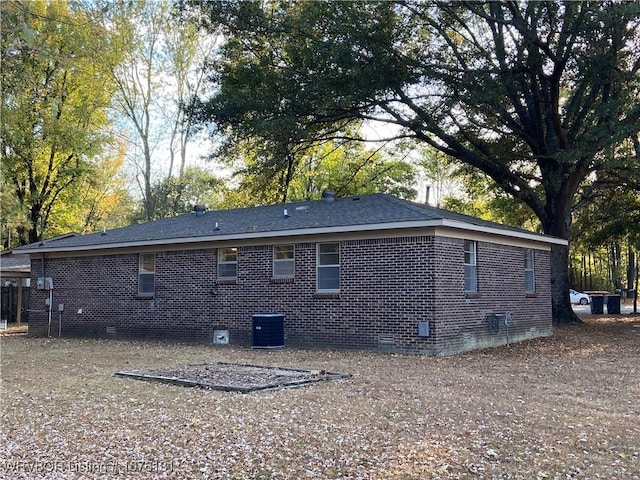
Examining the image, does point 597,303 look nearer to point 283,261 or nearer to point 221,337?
point 283,261

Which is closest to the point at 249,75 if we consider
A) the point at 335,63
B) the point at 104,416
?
the point at 335,63

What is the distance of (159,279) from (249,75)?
7.13 m

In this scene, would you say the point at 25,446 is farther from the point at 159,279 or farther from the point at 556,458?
the point at 159,279

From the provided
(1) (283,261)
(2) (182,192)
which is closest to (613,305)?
(1) (283,261)

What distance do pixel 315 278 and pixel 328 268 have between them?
15.5 inches

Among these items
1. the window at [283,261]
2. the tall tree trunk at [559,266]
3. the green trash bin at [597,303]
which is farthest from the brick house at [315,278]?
the green trash bin at [597,303]

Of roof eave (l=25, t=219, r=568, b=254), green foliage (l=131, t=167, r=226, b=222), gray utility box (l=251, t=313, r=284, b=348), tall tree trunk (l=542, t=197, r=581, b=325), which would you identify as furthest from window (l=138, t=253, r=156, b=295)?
tall tree trunk (l=542, t=197, r=581, b=325)

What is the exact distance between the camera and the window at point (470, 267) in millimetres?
15017

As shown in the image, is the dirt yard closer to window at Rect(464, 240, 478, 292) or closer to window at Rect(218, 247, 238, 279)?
window at Rect(464, 240, 478, 292)

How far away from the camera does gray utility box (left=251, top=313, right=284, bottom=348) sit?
14977 mm

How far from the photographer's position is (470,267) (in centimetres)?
1516

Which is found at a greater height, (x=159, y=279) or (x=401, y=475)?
(x=159, y=279)

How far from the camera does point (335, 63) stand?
1795 cm

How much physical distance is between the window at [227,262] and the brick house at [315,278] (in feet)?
0.11
